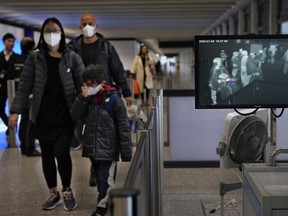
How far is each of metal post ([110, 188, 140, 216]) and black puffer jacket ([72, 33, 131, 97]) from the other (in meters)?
3.59

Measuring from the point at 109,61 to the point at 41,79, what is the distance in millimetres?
911

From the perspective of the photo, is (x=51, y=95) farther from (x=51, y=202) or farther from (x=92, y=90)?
(x=51, y=202)

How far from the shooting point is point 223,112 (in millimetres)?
5531

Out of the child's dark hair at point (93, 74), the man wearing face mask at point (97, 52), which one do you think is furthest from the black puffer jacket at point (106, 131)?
the man wearing face mask at point (97, 52)


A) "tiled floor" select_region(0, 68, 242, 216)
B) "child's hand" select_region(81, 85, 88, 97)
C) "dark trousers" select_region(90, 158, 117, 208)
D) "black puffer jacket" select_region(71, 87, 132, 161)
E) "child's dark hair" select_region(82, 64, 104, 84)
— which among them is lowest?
"tiled floor" select_region(0, 68, 242, 216)

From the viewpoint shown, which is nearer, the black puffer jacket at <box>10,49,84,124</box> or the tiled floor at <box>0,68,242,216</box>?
the black puffer jacket at <box>10,49,84,124</box>

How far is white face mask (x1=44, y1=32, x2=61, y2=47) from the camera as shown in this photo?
13.4ft

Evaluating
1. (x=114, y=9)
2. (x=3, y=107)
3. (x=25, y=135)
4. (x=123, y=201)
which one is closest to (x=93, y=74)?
(x=123, y=201)

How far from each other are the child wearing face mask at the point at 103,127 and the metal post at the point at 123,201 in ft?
8.78

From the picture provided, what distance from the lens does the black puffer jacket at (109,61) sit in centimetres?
470

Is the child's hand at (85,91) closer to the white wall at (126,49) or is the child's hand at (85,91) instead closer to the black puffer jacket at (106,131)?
the black puffer jacket at (106,131)

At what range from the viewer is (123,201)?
108 centimetres

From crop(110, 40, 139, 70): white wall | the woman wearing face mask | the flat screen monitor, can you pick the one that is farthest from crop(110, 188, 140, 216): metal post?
crop(110, 40, 139, 70): white wall

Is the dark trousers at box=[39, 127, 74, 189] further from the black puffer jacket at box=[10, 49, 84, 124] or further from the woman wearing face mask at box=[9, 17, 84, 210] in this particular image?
the black puffer jacket at box=[10, 49, 84, 124]
